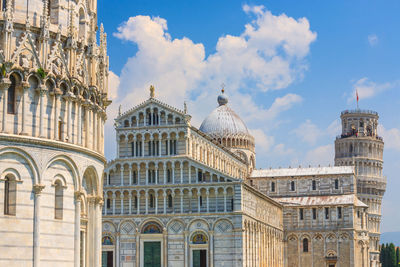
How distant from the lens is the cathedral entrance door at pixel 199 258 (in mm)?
74438

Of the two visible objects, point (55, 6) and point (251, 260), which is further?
point (251, 260)

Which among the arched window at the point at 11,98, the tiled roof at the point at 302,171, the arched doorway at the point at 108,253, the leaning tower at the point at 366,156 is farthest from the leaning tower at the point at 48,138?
the leaning tower at the point at 366,156

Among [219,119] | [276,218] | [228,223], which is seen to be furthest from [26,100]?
[219,119]

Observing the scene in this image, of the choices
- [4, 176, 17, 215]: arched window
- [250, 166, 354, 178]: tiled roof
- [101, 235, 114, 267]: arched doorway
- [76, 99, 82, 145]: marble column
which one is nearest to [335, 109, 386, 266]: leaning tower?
[250, 166, 354, 178]: tiled roof

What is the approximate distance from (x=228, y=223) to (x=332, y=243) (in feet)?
95.5

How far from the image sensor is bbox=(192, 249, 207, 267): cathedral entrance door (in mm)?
74438

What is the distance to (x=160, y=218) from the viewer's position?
249 ft

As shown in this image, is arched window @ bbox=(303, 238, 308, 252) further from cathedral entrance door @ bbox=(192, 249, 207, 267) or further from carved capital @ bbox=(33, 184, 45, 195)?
carved capital @ bbox=(33, 184, 45, 195)

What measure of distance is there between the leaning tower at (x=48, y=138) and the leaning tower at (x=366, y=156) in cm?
9897

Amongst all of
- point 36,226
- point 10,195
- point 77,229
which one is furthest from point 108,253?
point 10,195

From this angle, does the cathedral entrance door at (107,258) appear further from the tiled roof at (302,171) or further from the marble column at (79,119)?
the marble column at (79,119)

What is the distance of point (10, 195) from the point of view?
33750 millimetres

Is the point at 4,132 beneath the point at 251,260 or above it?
above

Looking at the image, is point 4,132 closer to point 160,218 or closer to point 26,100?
point 26,100
